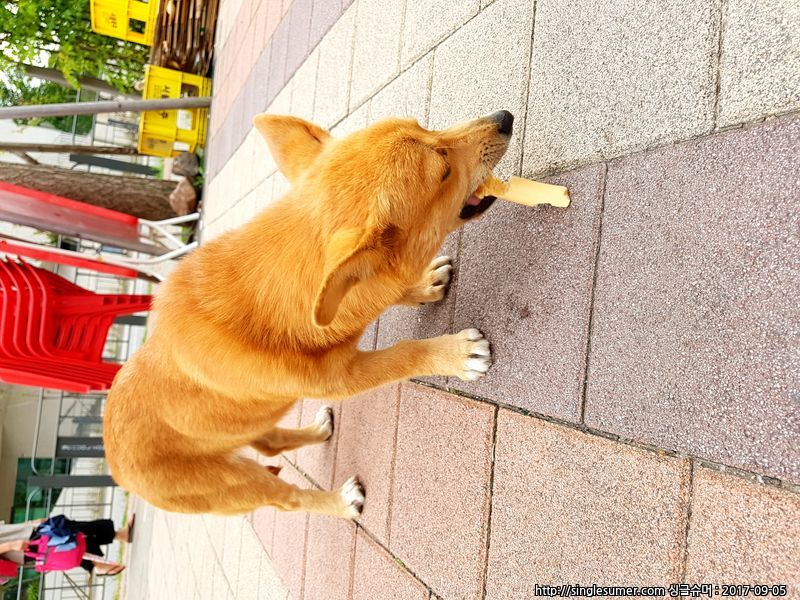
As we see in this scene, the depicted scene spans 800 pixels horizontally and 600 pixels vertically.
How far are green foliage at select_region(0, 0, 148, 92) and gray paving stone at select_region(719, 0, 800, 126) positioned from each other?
11149 millimetres

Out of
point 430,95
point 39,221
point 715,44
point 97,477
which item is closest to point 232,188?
point 39,221

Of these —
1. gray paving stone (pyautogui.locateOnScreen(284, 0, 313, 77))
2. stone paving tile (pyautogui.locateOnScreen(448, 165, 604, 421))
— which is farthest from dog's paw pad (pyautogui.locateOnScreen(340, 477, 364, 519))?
gray paving stone (pyautogui.locateOnScreen(284, 0, 313, 77))

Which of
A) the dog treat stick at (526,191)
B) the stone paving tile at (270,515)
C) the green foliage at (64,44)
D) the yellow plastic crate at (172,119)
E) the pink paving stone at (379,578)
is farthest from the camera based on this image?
the green foliage at (64,44)

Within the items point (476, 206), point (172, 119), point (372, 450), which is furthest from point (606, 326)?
point (172, 119)

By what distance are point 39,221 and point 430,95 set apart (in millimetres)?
4989

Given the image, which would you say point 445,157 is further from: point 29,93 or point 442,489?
point 29,93

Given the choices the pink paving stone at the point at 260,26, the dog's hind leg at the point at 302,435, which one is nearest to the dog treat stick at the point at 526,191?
the dog's hind leg at the point at 302,435

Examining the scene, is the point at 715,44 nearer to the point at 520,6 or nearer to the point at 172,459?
the point at 520,6

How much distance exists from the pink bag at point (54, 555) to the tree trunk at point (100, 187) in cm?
524

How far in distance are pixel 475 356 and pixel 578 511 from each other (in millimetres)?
791

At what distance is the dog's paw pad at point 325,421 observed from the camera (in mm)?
4133

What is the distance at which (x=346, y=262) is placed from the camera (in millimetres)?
1985

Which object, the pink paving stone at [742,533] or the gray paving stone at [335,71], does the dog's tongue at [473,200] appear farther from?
the gray paving stone at [335,71]

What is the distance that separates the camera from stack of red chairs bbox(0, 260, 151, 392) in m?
5.22
